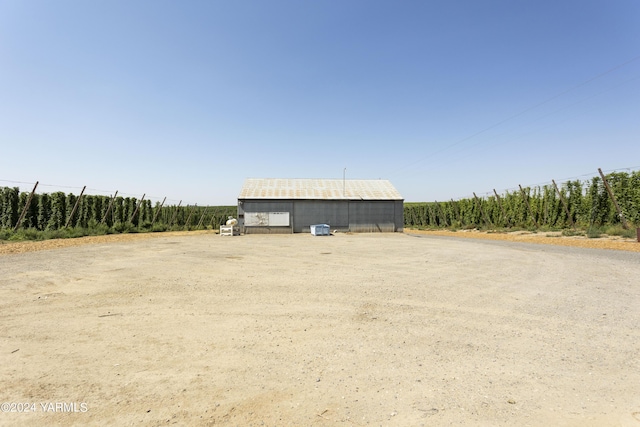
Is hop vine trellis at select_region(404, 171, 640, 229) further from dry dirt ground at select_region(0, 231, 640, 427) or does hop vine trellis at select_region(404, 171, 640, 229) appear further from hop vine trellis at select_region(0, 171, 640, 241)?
dry dirt ground at select_region(0, 231, 640, 427)

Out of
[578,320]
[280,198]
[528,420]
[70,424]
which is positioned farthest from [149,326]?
[280,198]

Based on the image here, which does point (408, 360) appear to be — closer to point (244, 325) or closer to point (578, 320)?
point (244, 325)

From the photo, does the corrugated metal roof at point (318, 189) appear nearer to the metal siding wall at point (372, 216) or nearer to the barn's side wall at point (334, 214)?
the barn's side wall at point (334, 214)

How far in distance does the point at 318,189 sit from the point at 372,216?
20.3ft

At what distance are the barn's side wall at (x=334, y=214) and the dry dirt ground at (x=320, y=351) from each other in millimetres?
20036

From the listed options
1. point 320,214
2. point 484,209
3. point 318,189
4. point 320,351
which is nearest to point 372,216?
point 320,214

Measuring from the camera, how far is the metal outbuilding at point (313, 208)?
90.5 ft

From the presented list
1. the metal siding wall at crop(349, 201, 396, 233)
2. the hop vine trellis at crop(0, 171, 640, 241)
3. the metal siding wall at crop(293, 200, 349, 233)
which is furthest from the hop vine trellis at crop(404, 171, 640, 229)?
the metal siding wall at crop(293, 200, 349, 233)

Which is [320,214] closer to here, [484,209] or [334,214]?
[334,214]

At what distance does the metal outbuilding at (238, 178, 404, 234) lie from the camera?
27578mm

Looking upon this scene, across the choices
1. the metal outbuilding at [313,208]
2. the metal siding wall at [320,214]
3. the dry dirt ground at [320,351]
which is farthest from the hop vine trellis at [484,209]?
the dry dirt ground at [320,351]

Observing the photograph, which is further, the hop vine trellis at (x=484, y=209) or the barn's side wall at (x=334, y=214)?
the barn's side wall at (x=334, y=214)

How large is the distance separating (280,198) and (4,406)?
2539cm

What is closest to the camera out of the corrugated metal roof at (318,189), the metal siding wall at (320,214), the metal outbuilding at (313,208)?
the metal outbuilding at (313,208)
